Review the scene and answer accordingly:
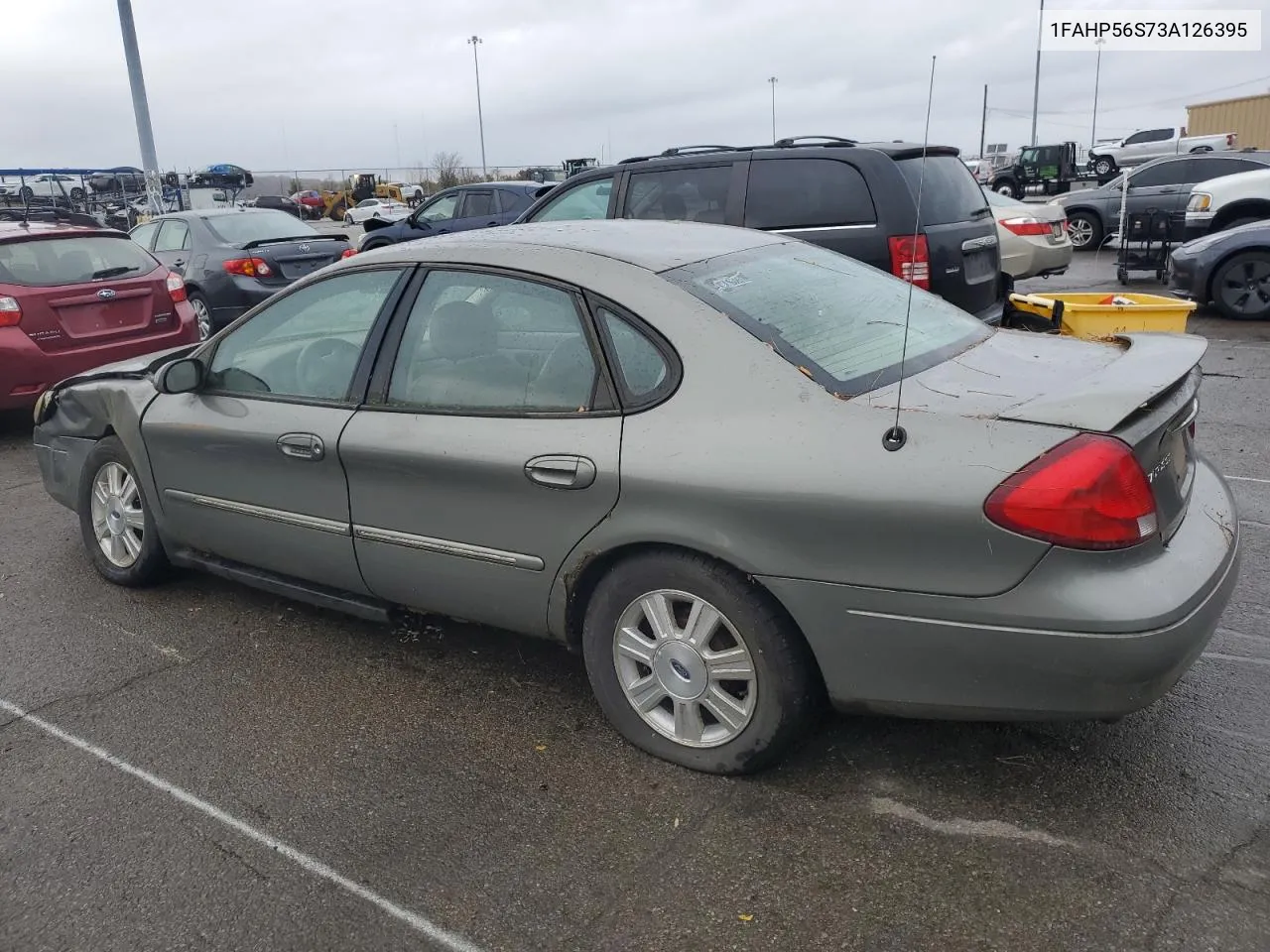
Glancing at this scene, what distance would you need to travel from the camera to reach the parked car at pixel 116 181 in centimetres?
3278

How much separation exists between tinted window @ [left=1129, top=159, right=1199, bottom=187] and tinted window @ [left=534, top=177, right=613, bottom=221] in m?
12.3

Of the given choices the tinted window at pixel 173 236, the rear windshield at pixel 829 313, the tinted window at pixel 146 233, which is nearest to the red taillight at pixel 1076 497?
the rear windshield at pixel 829 313

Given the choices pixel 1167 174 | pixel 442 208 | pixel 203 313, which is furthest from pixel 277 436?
pixel 1167 174

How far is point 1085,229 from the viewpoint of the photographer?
17.8m

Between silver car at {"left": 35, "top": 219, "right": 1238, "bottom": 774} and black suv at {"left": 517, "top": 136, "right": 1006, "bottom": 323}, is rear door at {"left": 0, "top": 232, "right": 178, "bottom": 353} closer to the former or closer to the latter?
black suv at {"left": 517, "top": 136, "right": 1006, "bottom": 323}

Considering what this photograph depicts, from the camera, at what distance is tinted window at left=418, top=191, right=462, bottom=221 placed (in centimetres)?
1389

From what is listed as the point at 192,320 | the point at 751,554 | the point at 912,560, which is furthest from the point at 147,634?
the point at 192,320

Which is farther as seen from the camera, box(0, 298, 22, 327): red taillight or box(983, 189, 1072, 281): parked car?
box(983, 189, 1072, 281): parked car

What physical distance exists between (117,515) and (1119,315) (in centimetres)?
526

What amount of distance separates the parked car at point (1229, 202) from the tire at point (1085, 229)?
13.6 ft

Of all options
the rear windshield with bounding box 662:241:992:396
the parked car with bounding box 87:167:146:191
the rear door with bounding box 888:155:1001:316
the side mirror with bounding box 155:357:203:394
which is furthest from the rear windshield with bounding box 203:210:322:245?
the parked car with bounding box 87:167:146:191

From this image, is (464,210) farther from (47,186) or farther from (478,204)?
(47,186)

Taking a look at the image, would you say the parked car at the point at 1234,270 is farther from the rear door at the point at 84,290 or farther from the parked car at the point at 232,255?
the rear door at the point at 84,290

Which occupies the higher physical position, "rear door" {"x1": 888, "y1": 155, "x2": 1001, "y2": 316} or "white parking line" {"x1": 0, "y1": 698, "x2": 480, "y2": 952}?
"rear door" {"x1": 888, "y1": 155, "x2": 1001, "y2": 316}
